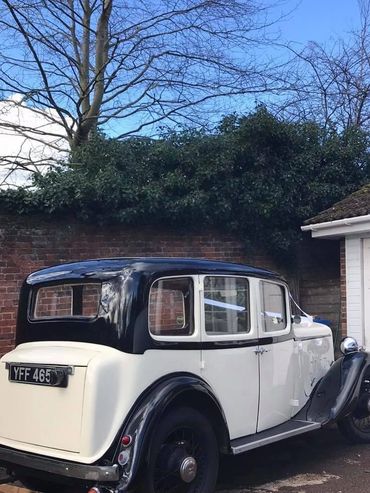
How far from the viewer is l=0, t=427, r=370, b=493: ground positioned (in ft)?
15.8

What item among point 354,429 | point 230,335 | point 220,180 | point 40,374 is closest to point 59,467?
point 40,374

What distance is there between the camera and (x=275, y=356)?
517 cm

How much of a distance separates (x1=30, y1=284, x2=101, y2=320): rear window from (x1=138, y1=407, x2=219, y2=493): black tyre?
3.27 feet

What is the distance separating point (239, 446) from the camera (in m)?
4.55

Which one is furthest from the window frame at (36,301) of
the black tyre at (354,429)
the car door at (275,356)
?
the black tyre at (354,429)

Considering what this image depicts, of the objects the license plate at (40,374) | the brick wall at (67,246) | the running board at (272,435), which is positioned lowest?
the running board at (272,435)

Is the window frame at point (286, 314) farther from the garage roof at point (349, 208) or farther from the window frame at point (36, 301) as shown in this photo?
the garage roof at point (349, 208)

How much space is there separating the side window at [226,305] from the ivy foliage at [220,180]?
4287mm

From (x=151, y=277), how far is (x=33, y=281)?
123 cm

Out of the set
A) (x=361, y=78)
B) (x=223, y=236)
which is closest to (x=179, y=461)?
(x=223, y=236)

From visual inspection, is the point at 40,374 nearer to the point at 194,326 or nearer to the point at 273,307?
the point at 194,326

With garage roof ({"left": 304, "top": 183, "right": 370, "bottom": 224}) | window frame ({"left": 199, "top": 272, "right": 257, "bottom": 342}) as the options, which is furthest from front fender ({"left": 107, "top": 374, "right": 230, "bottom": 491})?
garage roof ({"left": 304, "top": 183, "right": 370, "bottom": 224})

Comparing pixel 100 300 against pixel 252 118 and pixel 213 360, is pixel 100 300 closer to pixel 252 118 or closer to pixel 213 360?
pixel 213 360

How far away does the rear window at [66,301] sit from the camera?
4.49m
